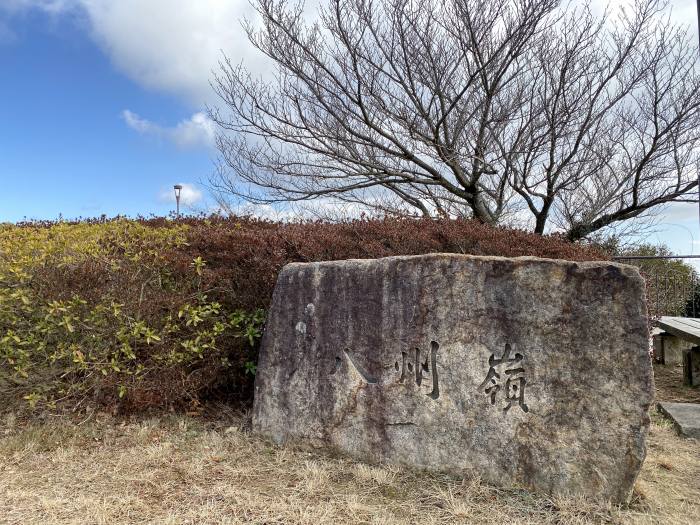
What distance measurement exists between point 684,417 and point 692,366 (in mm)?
1681

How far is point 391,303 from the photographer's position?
2832mm

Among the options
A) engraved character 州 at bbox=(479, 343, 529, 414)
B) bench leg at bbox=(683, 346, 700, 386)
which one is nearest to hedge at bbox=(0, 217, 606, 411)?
A: engraved character 州 at bbox=(479, 343, 529, 414)

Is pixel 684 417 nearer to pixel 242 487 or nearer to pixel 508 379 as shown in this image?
pixel 508 379

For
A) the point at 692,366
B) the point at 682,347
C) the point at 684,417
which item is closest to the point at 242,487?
the point at 684,417

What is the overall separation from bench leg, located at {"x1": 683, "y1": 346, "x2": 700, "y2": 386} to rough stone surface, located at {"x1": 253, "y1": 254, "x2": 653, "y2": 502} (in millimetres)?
3442

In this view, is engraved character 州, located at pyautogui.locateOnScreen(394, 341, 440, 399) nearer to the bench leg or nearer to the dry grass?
the dry grass

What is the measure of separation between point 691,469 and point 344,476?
6.66 ft

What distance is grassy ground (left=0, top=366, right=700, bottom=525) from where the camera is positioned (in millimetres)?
2395

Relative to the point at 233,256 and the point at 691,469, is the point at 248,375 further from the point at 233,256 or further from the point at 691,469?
the point at 691,469

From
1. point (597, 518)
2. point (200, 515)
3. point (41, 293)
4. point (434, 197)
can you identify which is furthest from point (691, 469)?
point (434, 197)

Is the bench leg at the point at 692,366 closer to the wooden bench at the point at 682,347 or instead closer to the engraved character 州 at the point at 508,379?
the wooden bench at the point at 682,347

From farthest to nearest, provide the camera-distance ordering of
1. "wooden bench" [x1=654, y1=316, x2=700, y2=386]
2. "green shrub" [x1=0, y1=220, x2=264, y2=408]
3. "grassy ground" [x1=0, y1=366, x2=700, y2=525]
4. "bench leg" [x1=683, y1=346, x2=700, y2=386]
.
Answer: "bench leg" [x1=683, y1=346, x2=700, y2=386], "wooden bench" [x1=654, y1=316, x2=700, y2=386], "green shrub" [x1=0, y1=220, x2=264, y2=408], "grassy ground" [x1=0, y1=366, x2=700, y2=525]

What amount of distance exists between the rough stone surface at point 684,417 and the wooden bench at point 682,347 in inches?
28.7

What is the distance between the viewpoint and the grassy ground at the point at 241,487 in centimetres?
239
